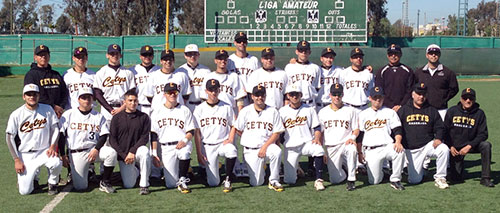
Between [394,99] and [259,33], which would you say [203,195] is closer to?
[394,99]

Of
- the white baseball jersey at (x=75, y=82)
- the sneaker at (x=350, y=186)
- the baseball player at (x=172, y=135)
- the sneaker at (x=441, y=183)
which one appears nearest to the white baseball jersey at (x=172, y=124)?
the baseball player at (x=172, y=135)

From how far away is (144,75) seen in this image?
22.6 feet

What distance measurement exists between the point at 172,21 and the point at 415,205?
45.5m

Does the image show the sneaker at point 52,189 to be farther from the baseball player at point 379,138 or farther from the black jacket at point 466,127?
the black jacket at point 466,127

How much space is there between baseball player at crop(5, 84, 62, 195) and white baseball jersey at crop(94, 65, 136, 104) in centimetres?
82

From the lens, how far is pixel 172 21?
49.1m

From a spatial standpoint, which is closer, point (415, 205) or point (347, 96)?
point (415, 205)

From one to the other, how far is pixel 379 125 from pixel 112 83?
3.45 m

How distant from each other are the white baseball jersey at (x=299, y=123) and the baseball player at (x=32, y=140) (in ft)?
8.93

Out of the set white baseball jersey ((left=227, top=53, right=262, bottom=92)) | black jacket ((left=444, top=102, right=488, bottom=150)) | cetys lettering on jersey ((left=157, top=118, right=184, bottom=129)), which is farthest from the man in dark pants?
cetys lettering on jersey ((left=157, top=118, right=184, bottom=129))

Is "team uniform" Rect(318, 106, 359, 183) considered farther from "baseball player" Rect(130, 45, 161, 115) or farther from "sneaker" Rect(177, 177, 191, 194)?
"baseball player" Rect(130, 45, 161, 115)

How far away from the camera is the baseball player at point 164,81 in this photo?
6.72 meters

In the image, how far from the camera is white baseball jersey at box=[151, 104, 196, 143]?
20.5 feet

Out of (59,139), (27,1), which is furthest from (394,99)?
(27,1)
